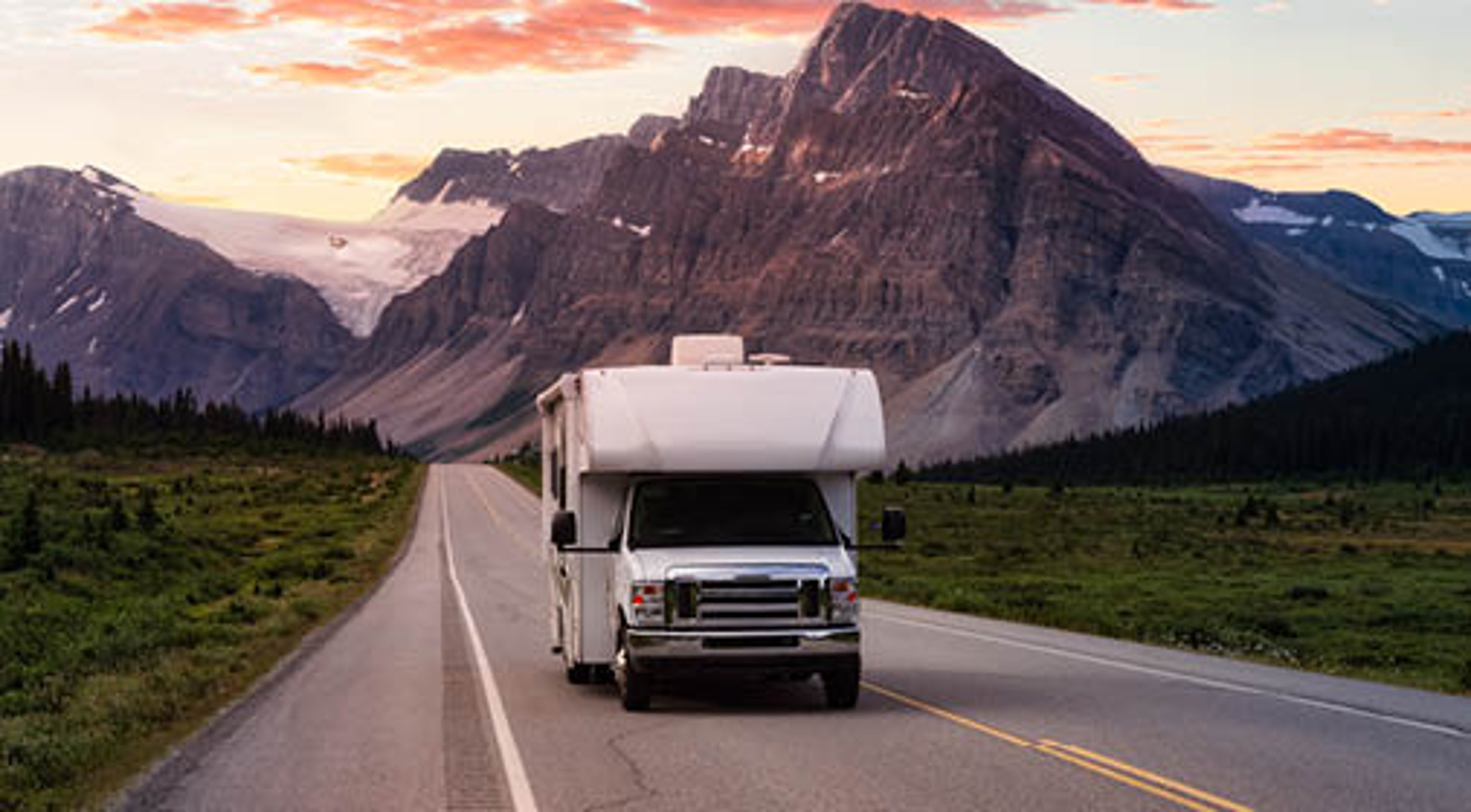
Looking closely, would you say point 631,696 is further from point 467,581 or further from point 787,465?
point 467,581

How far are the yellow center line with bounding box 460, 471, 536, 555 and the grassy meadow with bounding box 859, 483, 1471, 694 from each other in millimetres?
15032

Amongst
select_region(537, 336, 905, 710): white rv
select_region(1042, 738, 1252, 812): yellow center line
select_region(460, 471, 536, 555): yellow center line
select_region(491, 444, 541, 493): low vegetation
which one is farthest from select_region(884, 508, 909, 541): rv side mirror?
select_region(491, 444, 541, 493): low vegetation

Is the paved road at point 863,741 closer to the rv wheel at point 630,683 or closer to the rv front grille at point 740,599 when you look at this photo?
the rv wheel at point 630,683

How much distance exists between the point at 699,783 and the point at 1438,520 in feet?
306

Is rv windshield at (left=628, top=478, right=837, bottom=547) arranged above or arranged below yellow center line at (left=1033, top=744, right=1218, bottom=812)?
above

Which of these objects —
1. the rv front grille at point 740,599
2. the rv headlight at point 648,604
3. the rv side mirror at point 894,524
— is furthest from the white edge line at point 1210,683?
the rv headlight at point 648,604

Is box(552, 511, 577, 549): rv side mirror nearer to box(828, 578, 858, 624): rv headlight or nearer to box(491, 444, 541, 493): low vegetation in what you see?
box(828, 578, 858, 624): rv headlight

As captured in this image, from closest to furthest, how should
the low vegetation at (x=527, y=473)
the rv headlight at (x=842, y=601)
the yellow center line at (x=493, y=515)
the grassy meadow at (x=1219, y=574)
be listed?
the rv headlight at (x=842, y=601)
the grassy meadow at (x=1219, y=574)
the yellow center line at (x=493, y=515)
the low vegetation at (x=527, y=473)

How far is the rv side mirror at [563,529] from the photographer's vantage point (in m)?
19.6

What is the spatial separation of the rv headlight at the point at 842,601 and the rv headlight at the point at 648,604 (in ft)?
5.66

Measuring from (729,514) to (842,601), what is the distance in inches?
74.3

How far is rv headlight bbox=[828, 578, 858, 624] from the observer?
61.1 ft

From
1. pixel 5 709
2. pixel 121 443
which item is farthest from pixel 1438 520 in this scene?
pixel 121 443

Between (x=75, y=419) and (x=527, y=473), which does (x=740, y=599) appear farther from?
(x=75, y=419)
